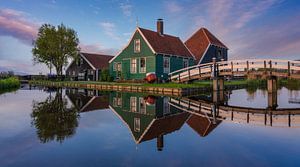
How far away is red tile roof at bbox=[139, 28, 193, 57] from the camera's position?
30458mm

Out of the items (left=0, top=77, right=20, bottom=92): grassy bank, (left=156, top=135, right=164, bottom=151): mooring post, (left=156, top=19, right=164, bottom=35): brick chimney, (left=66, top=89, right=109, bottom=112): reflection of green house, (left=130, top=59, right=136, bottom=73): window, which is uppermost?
(left=156, top=19, right=164, bottom=35): brick chimney

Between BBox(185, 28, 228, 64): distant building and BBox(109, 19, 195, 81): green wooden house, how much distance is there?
3878 millimetres

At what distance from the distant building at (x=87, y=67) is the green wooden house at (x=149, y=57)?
10.1m

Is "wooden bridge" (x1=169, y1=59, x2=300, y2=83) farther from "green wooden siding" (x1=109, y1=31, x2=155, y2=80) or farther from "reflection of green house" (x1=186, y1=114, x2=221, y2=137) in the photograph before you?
"reflection of green house" (x1=186, y1=114, x2=221, y2=137)

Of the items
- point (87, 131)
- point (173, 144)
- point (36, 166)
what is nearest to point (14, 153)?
point (36, 166)

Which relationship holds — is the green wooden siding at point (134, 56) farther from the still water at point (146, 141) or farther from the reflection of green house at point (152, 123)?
the still water at point (146, 141)

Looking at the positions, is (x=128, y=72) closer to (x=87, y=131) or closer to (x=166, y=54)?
(x=166, y=54)

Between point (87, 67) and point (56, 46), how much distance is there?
8.27 metres

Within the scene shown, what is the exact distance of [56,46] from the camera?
156 ft

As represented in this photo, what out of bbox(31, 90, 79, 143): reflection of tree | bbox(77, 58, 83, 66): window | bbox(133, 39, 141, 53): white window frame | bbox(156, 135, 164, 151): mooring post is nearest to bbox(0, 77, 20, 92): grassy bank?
bbox(77, 58, 83, 66): window

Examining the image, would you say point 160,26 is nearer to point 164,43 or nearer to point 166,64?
point 164,43

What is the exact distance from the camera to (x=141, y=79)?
101 ft

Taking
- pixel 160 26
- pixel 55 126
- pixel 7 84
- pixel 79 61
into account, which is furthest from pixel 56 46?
pixel 55 126

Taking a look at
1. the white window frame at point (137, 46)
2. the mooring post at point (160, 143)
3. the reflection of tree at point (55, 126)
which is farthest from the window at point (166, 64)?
the mooring post at point (160, 143)
